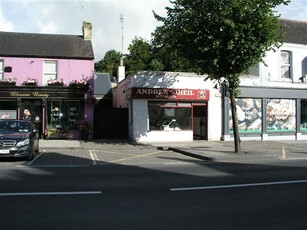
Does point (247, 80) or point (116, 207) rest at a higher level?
point (247, 80)

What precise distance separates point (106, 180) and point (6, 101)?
52.9 feet

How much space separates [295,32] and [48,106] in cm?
1769

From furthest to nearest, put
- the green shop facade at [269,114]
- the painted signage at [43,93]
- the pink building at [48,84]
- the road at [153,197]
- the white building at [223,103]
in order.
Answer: the green shop facade at [269,114]
the pink building at [48,84]
the painted signage at [43,93]
the white building at [223,103]
the road at [153,197]

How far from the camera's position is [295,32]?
28078 mm

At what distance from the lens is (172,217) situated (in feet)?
21.4

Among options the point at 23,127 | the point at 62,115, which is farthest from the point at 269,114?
the point at 23,127

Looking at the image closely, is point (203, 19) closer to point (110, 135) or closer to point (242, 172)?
point (242, 172)

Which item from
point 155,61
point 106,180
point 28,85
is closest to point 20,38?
point 28,85

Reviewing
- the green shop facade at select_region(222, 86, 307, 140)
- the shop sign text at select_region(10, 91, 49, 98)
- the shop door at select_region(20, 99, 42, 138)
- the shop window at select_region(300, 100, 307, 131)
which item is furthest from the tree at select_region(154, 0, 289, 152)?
the shop window at select_region(300, 100, 307, 131)

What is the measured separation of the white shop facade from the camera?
23.5 m

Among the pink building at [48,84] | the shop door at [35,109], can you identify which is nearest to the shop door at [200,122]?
the pink building at [48,84]

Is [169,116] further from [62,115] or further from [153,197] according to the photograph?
[153,197]

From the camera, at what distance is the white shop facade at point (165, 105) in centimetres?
2353

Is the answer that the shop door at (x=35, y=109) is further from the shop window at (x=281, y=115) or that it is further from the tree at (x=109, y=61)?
the tree at (x=109, y=61)
